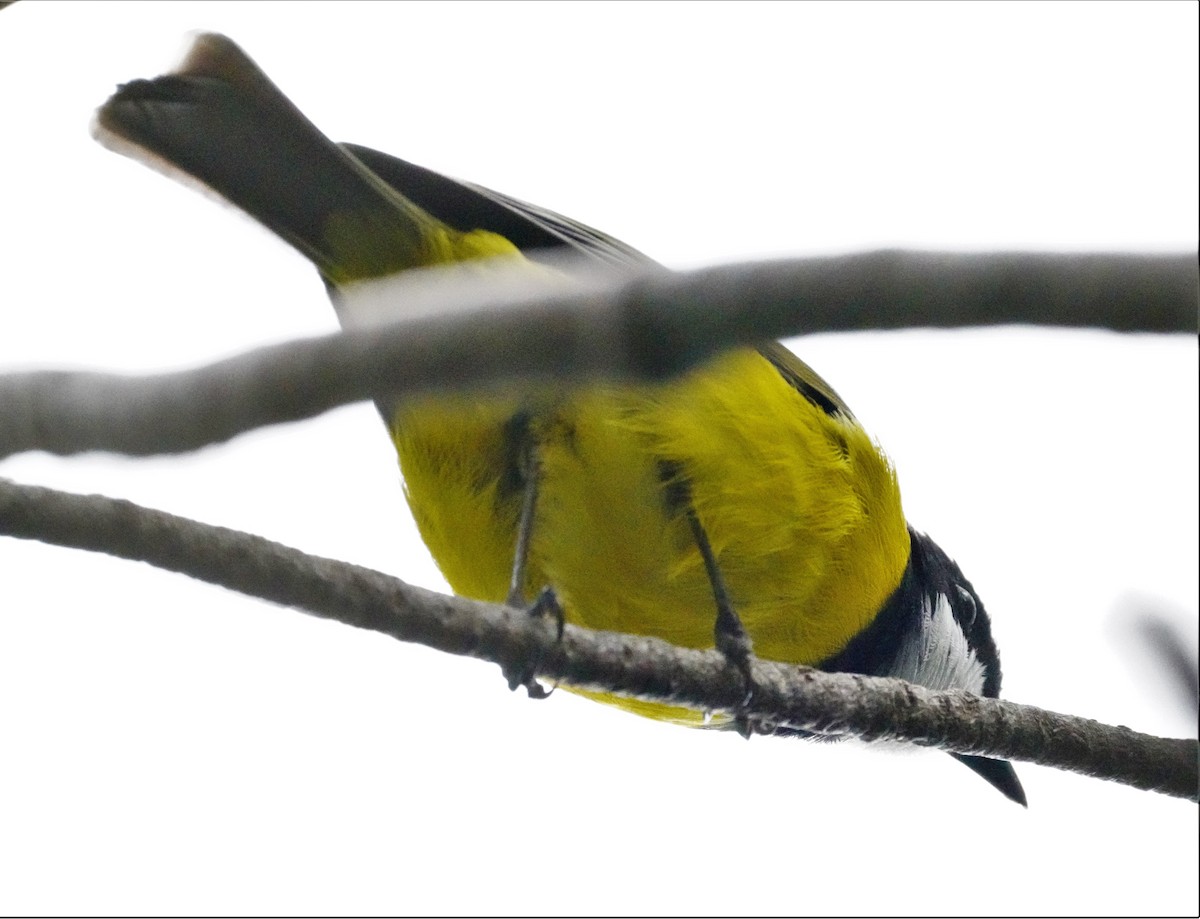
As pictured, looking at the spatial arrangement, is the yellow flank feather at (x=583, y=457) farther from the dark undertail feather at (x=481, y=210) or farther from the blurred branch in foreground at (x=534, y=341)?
the blurred branch in foreground at (x=534, y=341)

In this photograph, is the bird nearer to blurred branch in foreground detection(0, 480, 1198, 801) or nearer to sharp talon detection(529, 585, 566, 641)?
blurred branch in foreground detection(0, 480, 1198, 801)

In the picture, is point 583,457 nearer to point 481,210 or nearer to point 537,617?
point 481,210

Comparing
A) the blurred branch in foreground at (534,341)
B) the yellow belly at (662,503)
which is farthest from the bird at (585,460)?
the blurred branch in foreground at (534,341)

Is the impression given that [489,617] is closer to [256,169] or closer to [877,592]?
[256,169]


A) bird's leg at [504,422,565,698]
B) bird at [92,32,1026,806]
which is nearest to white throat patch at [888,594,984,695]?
bird at [92,32,1026,806]

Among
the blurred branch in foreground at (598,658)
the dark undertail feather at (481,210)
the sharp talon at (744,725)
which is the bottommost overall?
the sharp talon at (744,725)

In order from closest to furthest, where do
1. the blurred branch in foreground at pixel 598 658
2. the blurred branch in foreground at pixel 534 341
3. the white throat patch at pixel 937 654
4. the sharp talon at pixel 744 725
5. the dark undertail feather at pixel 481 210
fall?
the blurred branch in foreground at pixel 534 341 < the blurred branch in foreground at pixel 598 658 < the sharp talon at pixel 744 725 < the dark undertail feather at pixel 481 210 < the white throat patch at pixel 937 654
